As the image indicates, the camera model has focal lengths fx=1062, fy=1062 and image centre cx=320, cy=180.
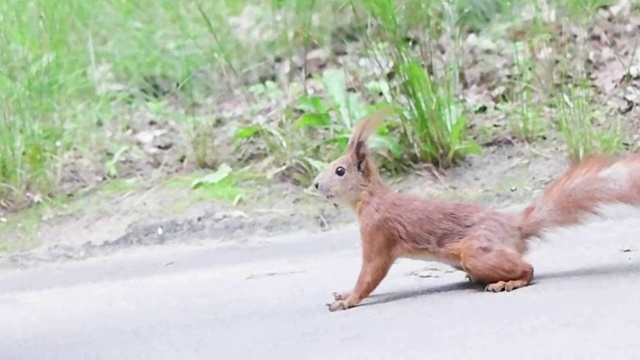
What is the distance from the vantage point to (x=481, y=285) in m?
2.01

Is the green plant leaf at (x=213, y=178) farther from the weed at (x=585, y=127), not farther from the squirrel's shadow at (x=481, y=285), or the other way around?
the squirrel's shadow at (x=481, y=285)

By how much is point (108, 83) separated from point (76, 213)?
2.96ft

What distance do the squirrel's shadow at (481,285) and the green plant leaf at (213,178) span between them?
4.24ft

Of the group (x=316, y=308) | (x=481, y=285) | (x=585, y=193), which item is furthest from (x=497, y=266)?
(x=316, y=308)

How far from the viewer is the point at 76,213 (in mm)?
3264

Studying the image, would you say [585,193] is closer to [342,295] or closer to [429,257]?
[429,257]

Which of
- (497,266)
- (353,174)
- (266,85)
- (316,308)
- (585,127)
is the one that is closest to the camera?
(497,266)

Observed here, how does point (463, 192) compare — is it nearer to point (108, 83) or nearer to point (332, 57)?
point (332, 57)

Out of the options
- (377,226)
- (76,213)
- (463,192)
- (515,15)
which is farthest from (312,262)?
(515,15)

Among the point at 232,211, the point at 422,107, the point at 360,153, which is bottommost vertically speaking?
the point at 232,211

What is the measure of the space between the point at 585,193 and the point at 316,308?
1.82 ft

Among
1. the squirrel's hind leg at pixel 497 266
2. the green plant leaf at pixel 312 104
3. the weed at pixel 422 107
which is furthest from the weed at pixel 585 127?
the squirrel's hind leg at pixel 497 266

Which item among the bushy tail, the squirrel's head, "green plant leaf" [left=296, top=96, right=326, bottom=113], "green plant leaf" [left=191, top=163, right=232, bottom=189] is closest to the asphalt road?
the bushy tail

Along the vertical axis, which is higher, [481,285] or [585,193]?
[585,193]
